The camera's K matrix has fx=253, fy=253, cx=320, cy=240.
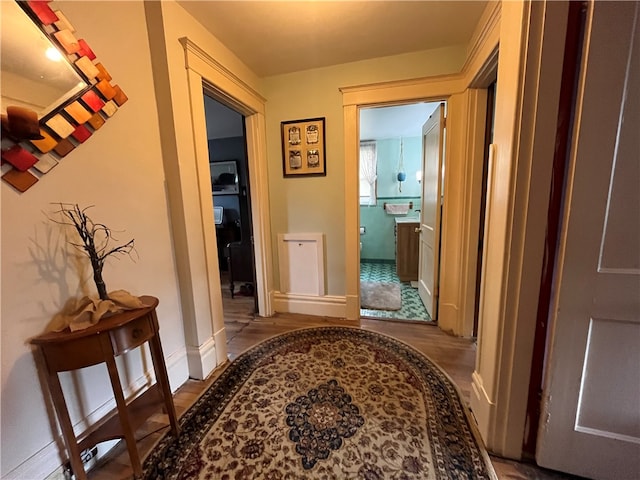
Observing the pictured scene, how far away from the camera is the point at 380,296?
3264mm

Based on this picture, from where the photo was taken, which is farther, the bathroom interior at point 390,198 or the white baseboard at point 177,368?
the bathroom interior at point 390,198

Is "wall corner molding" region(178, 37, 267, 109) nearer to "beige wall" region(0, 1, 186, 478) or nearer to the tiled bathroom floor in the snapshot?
"beige wall" region(0, 1, 186, 478)

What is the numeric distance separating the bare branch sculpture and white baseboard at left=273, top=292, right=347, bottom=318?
1.74m

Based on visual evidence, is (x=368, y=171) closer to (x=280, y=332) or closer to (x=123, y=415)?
(x=280, y=332)

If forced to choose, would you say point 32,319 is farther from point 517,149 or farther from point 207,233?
point 517,149

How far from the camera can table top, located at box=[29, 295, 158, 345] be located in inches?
37.6

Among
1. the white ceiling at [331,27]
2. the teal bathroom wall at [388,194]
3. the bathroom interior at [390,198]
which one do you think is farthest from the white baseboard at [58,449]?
A: the teal bathroom wall at [388,194]

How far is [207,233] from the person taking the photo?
1.84 metres

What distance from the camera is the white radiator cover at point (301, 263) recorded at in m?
2.65

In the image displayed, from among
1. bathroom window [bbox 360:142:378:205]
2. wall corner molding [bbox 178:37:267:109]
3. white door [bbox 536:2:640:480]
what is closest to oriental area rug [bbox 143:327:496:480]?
white door [bbox 536:2:640:480]

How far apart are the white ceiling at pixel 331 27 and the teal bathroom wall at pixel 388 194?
2.73 m

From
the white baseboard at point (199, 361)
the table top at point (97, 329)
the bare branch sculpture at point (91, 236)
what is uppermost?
the bare branch sculpture at point (91, 236)

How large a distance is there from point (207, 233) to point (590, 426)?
2.25 m

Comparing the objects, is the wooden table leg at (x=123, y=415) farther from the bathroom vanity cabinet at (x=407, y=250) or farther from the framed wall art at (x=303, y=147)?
the bathroom vanity cabinet at (x=407, y=250)
